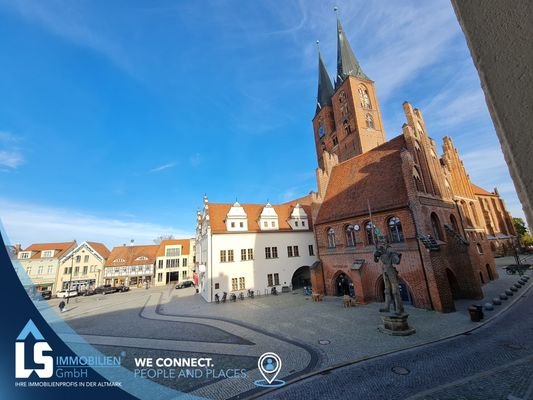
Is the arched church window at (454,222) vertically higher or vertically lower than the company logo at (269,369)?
higher

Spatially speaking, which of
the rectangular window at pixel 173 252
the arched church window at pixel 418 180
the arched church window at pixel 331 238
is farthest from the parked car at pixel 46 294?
the arched church window at pixel 418 180

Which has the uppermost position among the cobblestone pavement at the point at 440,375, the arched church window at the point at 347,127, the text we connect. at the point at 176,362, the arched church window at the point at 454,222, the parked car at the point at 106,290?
the arched church window at the point at 347,127

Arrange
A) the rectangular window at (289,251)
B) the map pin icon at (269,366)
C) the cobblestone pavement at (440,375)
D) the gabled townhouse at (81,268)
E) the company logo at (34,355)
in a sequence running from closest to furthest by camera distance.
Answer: the cobblestone pavement at (440,375), the company logo at (34,355), the map pin icon at (269,366), the rectangular window at (289,251), the gabled townhouse at (81,268)

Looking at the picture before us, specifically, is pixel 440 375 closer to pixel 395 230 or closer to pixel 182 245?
pixel 395 230

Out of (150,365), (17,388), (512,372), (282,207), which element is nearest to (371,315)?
(512,372)

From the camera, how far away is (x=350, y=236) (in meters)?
19.0

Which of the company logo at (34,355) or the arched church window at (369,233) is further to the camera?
the arched church window at (369,233)

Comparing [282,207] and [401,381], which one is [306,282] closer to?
[282,207]

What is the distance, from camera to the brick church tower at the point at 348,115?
32.4m

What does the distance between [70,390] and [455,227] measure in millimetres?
23342

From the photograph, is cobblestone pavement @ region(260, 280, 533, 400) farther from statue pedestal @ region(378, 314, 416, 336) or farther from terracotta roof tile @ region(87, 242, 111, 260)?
terracotta roof tile @ region(87, 242, 111, 260)

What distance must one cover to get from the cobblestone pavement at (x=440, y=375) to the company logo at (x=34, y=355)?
7358 millimetres

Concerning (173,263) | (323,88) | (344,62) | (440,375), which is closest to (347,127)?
(344,62)

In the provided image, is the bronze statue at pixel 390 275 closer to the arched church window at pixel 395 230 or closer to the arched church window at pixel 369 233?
the arched church window at pixel 395 230
